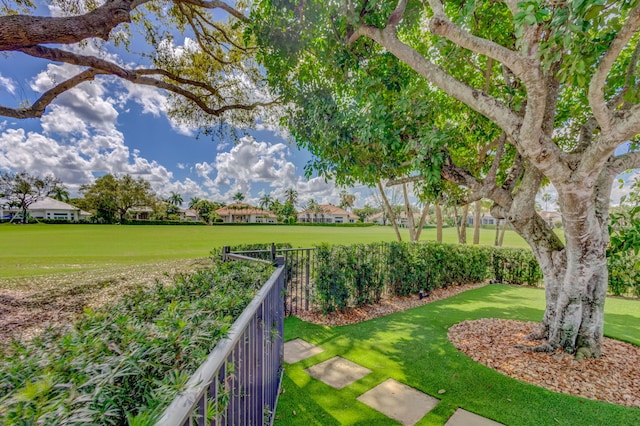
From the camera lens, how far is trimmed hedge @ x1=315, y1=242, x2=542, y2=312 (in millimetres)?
5480

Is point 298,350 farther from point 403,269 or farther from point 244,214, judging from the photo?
point 244,214

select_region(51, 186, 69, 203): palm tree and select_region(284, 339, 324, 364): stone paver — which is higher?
select_region(51, 186, 69, 203): palm tree

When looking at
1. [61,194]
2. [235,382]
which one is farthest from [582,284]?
[61,194]

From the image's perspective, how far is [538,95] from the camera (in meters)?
2.92

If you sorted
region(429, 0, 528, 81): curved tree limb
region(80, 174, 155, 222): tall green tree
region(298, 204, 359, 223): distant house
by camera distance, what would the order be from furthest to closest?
region(298, 204, 359, 223): distant house
region(80, 174, 155, 222): tall green tree
region(429, 0, 528, 81): curved tree limb

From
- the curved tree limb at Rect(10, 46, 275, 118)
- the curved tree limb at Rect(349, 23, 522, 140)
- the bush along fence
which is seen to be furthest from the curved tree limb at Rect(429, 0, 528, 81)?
the curved tree limb at Rect(10, 46, 275, 118)

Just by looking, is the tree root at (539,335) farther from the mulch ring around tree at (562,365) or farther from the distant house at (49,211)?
the distant house at (49,211)

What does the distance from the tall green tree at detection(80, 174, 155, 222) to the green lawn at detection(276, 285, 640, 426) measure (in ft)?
170

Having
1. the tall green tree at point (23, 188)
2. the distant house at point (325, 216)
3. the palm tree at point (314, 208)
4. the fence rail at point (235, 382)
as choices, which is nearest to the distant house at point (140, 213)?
the tall green tree at point (23, 188)

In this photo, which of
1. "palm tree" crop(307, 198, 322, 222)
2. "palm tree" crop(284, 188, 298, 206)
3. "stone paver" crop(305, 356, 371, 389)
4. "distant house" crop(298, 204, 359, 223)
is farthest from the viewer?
"palm tree" crop(284, 188, 298, 206)

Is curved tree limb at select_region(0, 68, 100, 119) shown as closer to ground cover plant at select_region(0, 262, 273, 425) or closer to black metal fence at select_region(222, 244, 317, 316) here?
black metal fence at select_region(222, 244, 317, 316)

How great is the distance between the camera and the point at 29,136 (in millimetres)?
16359

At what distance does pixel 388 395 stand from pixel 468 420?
763 millimetres

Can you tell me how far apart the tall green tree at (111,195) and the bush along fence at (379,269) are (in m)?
50.0
